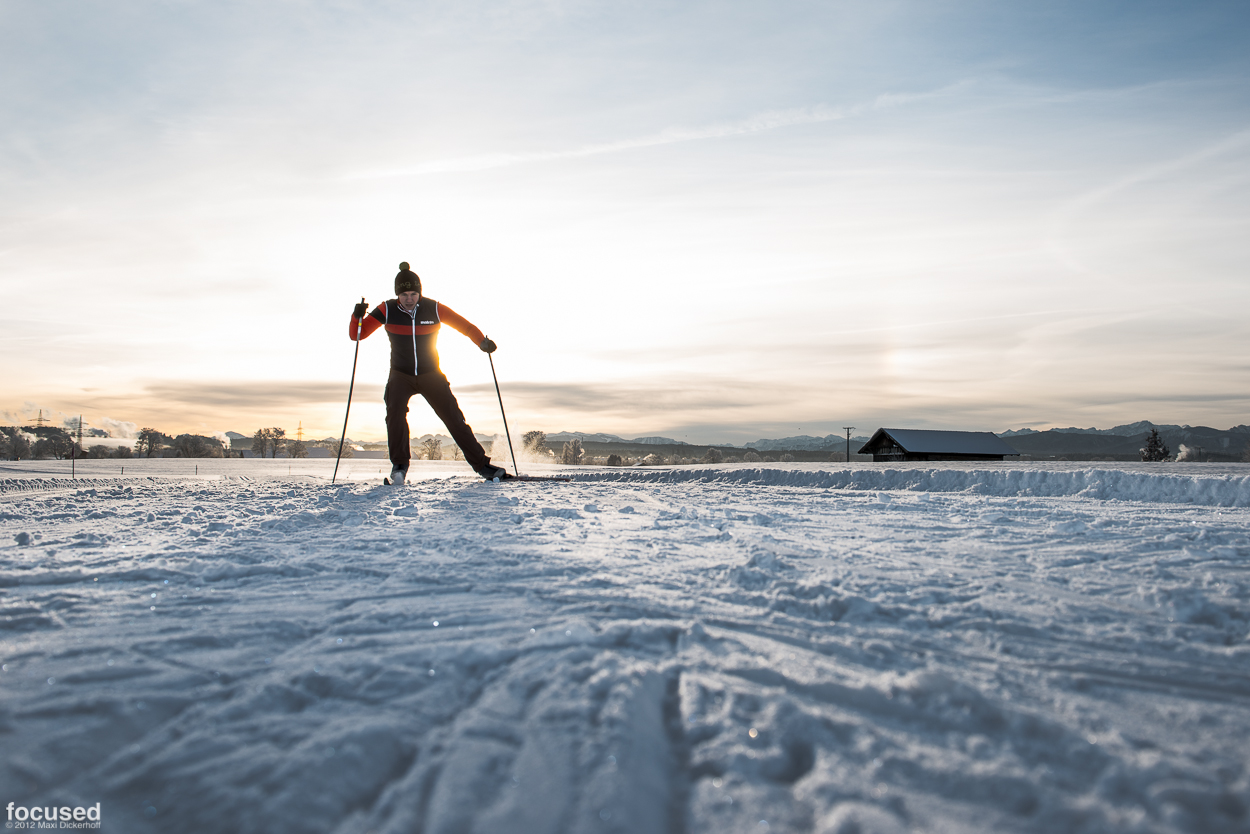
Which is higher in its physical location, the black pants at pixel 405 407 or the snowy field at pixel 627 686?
the black pants at pixel 405 407

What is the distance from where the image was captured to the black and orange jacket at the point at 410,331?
800 cm

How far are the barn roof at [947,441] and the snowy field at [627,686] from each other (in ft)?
124

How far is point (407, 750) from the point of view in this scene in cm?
133

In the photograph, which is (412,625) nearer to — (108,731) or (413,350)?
(108,731)

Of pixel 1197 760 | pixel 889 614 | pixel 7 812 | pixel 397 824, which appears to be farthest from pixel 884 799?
pixel 7 812

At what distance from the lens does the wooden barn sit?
1490 inches

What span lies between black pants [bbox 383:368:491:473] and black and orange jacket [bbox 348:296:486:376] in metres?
0.13

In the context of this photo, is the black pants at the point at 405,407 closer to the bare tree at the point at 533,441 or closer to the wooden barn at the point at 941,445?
the wooden barn at the point at 941,445

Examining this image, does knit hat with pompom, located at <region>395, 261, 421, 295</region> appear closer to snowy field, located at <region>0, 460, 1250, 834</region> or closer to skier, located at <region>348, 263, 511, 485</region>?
skier, located at <region>348, 263, 511, 485</region>

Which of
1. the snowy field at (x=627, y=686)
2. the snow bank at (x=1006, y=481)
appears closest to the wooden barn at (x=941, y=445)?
the snow bank at (x=1006, y=481)

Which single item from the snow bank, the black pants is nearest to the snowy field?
the snow bank

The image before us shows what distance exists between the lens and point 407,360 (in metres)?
7.98

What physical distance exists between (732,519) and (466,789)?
3.86m

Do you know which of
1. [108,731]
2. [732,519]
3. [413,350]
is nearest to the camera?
[108,731]
